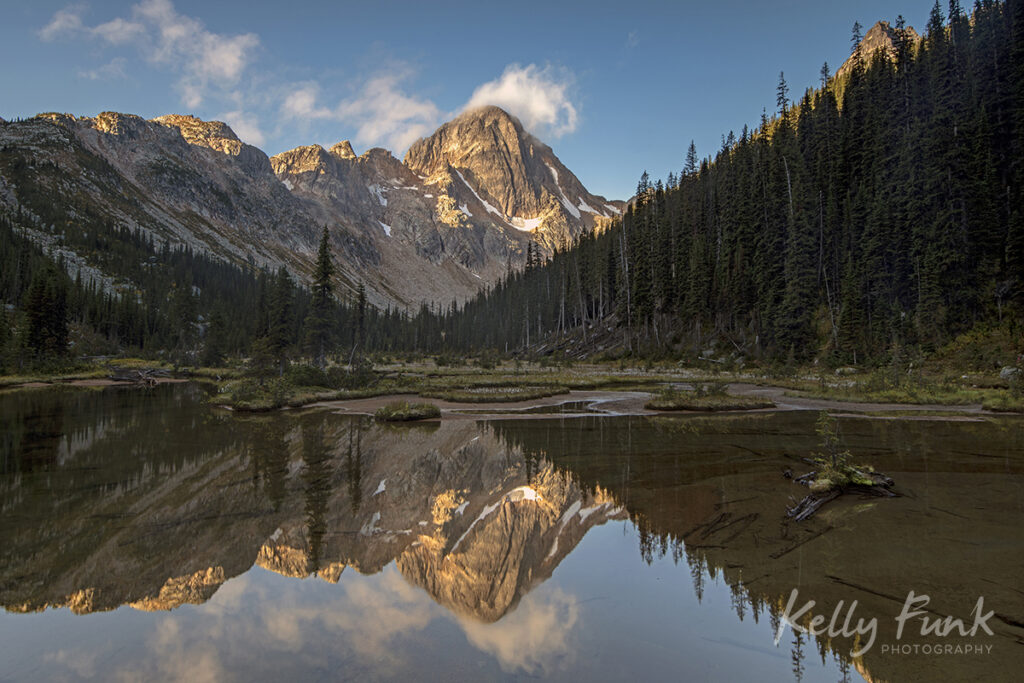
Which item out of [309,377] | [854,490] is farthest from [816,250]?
[309,377]

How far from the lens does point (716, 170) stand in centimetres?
8925

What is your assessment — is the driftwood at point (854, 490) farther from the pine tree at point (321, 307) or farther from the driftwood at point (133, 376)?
the driftwood at point (133, 376)

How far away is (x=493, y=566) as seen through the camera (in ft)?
28.3

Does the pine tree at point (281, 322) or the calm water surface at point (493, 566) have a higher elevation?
the pine tree at point (281, 322)

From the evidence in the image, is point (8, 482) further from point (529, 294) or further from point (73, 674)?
point (529, 294)

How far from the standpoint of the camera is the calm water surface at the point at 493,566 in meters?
5.78

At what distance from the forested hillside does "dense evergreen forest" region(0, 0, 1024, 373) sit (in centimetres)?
20

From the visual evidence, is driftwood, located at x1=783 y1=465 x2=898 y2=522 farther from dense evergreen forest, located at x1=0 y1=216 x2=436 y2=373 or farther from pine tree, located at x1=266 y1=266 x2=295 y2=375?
pine tree, located at x1=266 y1=266 x2=295 y2=375

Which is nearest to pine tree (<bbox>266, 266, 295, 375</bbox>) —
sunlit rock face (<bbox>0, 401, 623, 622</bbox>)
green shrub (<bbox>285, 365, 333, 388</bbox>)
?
green shrub (<bbox>285, 365, 333, 388</bbox>)

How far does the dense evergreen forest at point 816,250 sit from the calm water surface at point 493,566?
32.0 metres

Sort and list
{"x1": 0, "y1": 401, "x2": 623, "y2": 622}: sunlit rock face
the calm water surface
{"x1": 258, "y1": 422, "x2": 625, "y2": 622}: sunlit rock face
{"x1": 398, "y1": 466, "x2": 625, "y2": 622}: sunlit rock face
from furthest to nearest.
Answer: {"x1": 258, "y1": 422, "x2": 625, "y2": 622}: sunlit rock face, {"x1": 0, "y1": 401, "x2": 623, "y2": 622}: sunlit rock face, {"x1": 398, "y1": 466, "x2": 625, "y2": 622}: sunlit rock face, the calm water surface

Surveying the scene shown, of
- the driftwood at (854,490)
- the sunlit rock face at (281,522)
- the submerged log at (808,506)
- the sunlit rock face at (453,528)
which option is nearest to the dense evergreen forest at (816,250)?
the sunlit rock face at (281,522)

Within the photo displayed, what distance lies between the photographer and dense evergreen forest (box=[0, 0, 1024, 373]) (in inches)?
1642

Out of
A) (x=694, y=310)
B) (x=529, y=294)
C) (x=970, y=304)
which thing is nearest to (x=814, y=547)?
(x=970, y=304)
